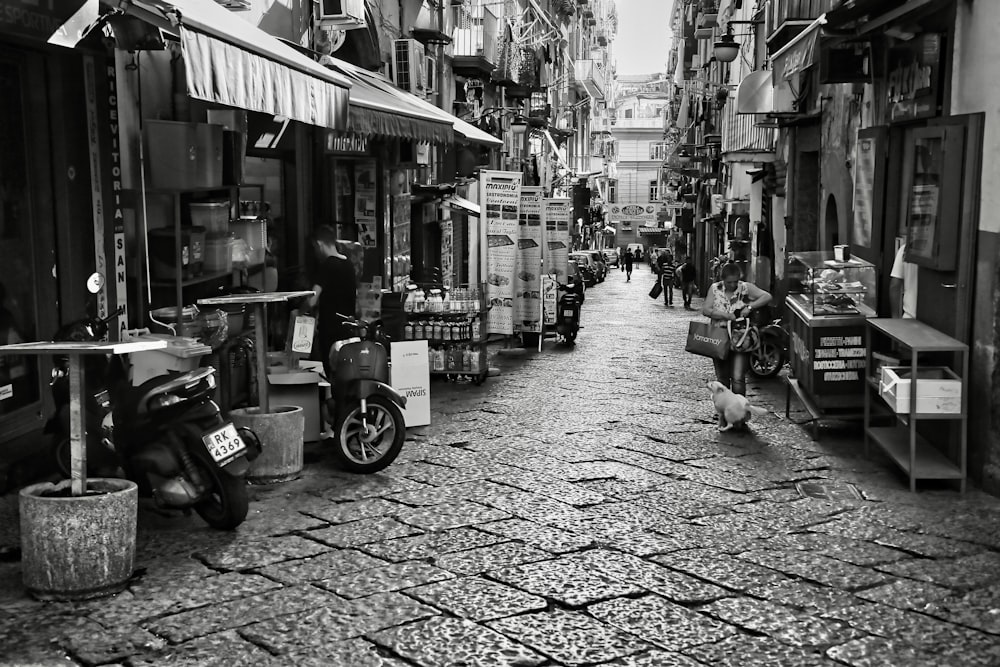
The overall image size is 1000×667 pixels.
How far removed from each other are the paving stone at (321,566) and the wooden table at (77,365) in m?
1.04

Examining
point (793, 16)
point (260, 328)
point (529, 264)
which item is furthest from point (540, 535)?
point (793, 16)

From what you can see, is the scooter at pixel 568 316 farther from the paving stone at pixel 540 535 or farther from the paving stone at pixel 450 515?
the paving stone at pixel 540 535

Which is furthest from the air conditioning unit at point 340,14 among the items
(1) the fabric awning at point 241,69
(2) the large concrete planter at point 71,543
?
(2) the large concrete planter at point 71,543

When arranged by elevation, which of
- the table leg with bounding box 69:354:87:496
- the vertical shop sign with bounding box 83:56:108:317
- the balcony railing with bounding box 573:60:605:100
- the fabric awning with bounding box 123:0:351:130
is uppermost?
the balcony railing with bounding box 573:60:605:100

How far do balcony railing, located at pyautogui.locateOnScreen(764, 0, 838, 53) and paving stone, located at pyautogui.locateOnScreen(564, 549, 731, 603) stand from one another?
10.0 meters

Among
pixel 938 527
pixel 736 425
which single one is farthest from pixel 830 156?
pixel 938 527

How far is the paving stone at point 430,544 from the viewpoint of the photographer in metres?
6.18

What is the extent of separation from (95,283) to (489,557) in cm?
370

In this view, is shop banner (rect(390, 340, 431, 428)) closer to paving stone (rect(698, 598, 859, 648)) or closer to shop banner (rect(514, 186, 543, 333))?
paving stone (rect(698, 598, 859, 648))

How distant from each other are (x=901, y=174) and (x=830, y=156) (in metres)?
4.24

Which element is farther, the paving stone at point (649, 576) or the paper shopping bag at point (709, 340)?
the paper shopping bag at point (709, 340)

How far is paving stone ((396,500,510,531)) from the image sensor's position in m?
6.83

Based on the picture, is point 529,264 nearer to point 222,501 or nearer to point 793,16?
point 793,16

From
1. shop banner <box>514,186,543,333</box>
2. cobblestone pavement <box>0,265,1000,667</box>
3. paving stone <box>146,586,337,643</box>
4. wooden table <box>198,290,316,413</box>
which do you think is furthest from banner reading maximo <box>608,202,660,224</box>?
paving stone <box>146,586,337,643</box>
